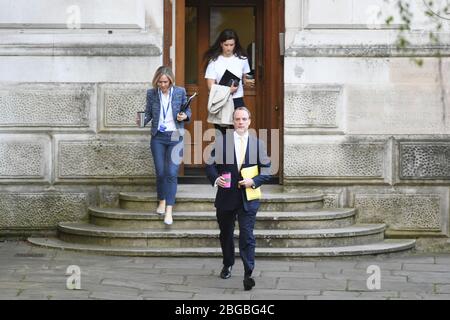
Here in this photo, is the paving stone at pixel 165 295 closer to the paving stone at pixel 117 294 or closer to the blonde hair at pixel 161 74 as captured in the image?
the paving stone at pixel 117 294

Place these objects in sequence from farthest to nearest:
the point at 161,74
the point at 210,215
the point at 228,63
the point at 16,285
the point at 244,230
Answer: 1. the point at 228,63
2. the point at 210,215
3. the point at 161,74
4. the point at 16,285
5. the point at 244,230

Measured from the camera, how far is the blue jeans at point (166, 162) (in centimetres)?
1166

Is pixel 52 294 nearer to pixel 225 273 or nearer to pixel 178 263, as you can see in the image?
pixel 225 273

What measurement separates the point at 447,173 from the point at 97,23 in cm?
474

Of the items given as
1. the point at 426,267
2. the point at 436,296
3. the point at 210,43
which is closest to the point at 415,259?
the point at 426,267

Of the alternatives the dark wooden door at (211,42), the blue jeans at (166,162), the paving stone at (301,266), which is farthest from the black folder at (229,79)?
the paving stone at (301,266)

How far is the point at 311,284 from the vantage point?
392 inches

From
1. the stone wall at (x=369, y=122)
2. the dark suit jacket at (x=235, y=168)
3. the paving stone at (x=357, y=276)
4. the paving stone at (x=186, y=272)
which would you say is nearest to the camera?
the dark suit jacket at (x=235, y=168)

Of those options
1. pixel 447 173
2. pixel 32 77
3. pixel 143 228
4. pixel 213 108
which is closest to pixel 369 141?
pixel 447 173

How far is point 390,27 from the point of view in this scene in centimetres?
1237

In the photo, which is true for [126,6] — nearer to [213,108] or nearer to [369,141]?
[213,108]

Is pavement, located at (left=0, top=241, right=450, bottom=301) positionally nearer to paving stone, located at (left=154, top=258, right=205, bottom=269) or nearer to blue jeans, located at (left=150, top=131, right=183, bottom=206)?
paving stone, located at (left=154, top=258, right=205, bottom=269)

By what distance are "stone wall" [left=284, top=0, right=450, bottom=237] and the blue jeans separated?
151 cm

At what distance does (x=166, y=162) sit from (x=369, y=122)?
2628mm
